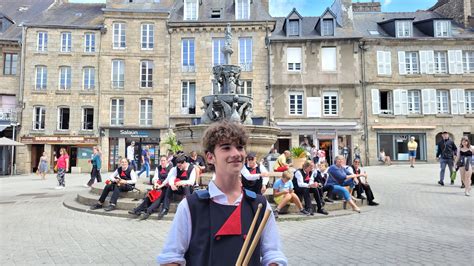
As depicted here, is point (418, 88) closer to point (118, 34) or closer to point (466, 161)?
point (466, 161)

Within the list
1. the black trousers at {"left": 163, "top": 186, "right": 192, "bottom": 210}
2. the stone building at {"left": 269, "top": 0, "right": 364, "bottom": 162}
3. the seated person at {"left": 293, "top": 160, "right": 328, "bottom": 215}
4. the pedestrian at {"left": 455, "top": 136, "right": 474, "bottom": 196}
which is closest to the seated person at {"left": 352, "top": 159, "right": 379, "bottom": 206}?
the seated person at {"left": 293, "top": 160, "right": 328, "bottom": 215}

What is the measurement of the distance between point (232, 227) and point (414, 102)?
91.1 feet

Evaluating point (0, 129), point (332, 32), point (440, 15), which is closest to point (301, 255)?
point (332, 32)

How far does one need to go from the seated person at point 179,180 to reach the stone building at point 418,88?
2054 centimetres

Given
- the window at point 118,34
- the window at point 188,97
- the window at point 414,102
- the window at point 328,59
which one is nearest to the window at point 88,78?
the window at point 118,34

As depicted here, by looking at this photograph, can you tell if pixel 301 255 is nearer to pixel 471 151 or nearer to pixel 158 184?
pixel 158 184

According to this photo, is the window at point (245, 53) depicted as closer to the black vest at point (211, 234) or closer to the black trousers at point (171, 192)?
the black trousers at point (171, 192)

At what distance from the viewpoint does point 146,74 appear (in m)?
25.5

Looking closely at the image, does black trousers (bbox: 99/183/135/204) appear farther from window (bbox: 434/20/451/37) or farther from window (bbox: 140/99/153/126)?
window (bbox: 434/20/451/37)

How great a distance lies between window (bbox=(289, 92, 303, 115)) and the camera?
25328mm

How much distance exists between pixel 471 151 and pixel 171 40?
21.4 m

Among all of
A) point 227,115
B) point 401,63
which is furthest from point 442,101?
point 227,115

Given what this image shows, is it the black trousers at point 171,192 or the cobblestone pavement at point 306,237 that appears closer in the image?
the cobblestone pavement at point 306,237

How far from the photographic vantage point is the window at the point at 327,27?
84.4 feet
